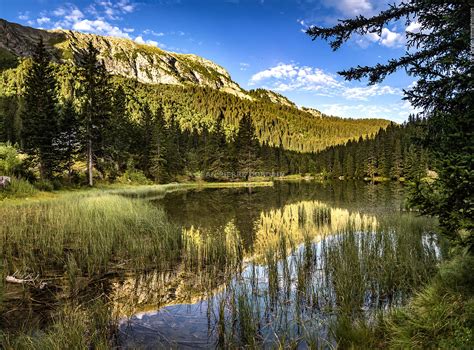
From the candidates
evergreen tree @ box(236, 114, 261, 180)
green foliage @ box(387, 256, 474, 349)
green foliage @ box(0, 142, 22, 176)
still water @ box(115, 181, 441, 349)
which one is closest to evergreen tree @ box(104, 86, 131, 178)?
green foliage @ box(0, 142, 22, 176)

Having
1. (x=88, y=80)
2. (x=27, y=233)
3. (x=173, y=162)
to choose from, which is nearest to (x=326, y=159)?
(x=173, y=162)

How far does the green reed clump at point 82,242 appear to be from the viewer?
8617mm

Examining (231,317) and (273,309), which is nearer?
(231,317)

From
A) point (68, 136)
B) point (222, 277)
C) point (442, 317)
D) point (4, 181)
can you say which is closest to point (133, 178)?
point (68, 136)

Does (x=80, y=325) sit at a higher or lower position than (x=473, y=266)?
lower

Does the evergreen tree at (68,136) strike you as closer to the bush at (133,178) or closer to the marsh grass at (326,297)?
the bush at (133,178)

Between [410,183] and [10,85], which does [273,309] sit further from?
[10,85]

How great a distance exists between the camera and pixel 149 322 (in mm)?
5969

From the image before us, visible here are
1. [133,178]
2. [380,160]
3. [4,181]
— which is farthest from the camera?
[380,160]

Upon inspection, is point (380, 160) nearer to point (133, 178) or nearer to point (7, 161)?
point (133, 178)

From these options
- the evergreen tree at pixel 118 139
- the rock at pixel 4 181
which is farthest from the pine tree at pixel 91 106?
the rock at pixel 4 181

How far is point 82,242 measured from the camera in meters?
9.84

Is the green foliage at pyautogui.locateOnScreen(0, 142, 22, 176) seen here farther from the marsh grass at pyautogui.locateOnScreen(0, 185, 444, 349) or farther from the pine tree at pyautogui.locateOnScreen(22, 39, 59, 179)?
the marsh grass at pyautogui.locateOnScreen(0, 185, 444, 349)

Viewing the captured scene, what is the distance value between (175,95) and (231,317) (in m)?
195
